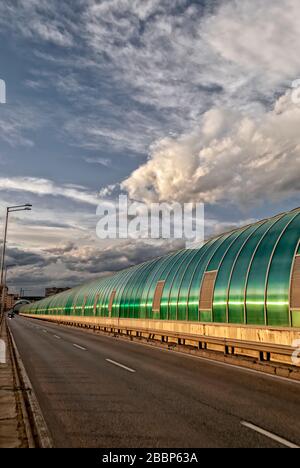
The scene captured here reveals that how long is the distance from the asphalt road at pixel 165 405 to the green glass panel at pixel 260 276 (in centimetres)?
318

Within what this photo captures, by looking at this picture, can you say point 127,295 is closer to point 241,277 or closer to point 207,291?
point 207,291

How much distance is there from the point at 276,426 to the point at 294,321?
8671 millimetres

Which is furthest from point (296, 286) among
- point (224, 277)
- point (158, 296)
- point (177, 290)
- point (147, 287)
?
point (147, 287)

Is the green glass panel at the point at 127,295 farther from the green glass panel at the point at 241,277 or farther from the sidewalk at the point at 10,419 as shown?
the sidewalk at the point at 10,419

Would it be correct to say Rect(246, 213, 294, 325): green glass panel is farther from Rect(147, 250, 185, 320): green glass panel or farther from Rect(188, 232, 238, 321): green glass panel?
Rect(147, 250, 185, 320): green glass panel

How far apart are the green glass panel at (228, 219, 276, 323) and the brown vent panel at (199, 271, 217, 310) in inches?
85.8

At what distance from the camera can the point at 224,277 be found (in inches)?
898

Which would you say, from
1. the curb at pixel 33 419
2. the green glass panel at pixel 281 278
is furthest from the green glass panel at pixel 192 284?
the curb at pixel 33 419

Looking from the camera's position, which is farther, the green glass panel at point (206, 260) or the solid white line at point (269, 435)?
the green glass panel at point (206, 260)

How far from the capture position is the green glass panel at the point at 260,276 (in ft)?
61.1

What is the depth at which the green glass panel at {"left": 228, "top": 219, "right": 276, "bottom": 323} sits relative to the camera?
2025 cm

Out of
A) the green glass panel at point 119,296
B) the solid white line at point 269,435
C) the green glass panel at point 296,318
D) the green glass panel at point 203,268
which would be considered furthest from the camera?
the green glass panel at point 119,296

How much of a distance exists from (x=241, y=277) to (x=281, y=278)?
3.43 meters
